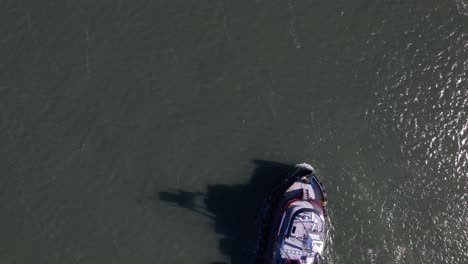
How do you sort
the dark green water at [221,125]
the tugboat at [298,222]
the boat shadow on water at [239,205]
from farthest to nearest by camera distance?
the boat shadow on water at [239,205], the dark green water at [221,125], the tugboat at [298,222]

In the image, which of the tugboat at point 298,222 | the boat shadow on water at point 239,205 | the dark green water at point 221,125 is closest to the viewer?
the tugboat at point 298,222

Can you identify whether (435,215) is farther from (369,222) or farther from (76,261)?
(76,261)

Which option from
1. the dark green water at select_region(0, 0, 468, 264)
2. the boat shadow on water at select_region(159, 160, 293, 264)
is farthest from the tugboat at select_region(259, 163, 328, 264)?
the dark green water at select_region(0, 0, 468, 264)

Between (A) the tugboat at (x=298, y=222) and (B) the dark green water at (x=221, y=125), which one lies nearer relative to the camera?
(A) the tugboat at (x=298, y=222)

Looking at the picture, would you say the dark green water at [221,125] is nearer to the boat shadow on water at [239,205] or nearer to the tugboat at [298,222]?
the boat shadow on water at [239,205]

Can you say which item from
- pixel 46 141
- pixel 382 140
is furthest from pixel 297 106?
pixel 46 141

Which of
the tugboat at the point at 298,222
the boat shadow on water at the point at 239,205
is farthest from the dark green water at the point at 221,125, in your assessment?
the tugboat at the point at 298,222
